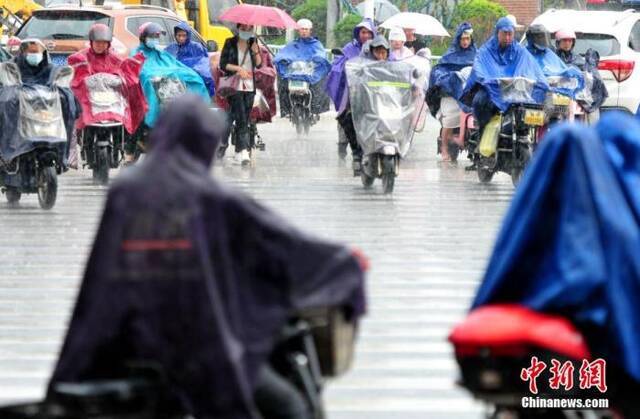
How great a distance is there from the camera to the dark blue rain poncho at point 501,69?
19875 millimetres

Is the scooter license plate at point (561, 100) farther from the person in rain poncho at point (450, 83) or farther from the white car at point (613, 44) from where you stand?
the white car at point (613, 44)

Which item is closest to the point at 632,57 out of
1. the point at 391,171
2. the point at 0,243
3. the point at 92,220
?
the point at 391,171

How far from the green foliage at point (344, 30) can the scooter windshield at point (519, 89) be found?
2291 cm

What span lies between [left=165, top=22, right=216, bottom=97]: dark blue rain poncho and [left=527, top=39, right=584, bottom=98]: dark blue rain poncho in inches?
194

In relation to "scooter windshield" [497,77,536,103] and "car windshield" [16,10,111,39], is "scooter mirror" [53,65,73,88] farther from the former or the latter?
"car windshield" [16,10,111,39]

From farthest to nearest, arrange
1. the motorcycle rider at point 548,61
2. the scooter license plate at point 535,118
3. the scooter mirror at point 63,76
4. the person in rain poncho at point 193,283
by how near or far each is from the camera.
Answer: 1. the motorcycle rider at point 548,61
2. the scooter license plate at point 535,118
3. the scooter mirror at point 63,76
4. the person in rain poncho at point 193,283

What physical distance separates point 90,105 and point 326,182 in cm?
271

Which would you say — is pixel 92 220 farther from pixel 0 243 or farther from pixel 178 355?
pixel 178 355

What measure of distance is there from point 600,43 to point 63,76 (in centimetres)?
1064

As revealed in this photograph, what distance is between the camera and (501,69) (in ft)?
66.1

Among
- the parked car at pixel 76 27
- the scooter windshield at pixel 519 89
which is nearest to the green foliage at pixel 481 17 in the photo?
the parked car at pixel 76 27

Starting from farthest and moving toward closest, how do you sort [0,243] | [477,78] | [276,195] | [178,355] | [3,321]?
[477,78] < [276,195] < [0,243] < [3,321] < [178,355]

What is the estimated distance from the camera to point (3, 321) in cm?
1114

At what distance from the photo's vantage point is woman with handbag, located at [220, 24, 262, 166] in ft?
75.7
